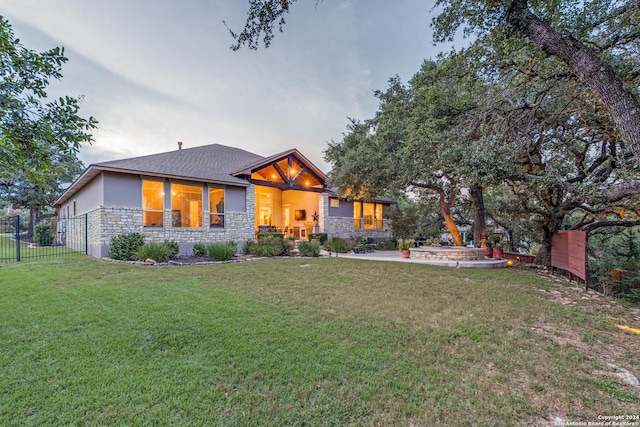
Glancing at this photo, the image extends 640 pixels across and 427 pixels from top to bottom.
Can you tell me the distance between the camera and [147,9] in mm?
8812

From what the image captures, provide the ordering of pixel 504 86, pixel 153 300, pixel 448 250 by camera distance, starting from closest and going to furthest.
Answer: pixel 153 300 → pixel 504 86 → pixel 448 250

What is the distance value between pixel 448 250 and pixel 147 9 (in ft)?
43.7

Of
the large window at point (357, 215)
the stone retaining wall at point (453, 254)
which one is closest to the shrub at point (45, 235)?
the large window at point (357, 215)

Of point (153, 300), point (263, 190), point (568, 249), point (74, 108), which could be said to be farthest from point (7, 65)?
point (263, 190)

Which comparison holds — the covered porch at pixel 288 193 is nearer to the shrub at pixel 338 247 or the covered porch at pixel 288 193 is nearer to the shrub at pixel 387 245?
the shrub at pixel 338 247

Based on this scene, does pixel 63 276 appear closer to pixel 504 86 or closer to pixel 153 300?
pixel 153 300

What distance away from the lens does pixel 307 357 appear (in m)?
2.93

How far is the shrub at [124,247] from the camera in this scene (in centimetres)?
973

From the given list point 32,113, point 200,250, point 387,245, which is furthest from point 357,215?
point 32,113

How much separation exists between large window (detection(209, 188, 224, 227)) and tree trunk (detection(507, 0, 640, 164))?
12.0 m

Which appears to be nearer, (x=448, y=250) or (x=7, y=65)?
(x=7, y=65)

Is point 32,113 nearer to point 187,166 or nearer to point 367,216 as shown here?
point 187,166

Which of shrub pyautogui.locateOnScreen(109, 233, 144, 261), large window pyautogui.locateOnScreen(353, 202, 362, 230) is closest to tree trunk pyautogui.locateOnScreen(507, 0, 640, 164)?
shrub pyautogui.locateOnScreen(109, 233, 144, 261)

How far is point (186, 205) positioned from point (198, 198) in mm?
595
